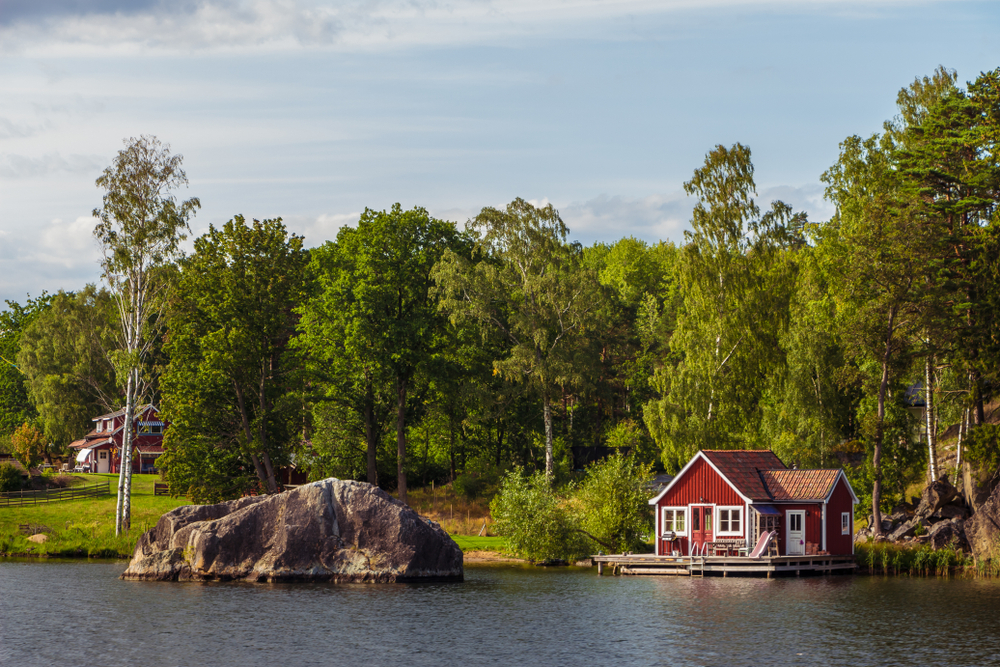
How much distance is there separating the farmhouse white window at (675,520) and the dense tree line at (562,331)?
393 inches

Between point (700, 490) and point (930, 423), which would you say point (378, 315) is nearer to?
point (700, 490)

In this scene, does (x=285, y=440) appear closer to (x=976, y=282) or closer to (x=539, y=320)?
(x=539, y=320)

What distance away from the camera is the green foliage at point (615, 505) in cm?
5319

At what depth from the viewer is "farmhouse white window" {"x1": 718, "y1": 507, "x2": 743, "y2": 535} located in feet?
166

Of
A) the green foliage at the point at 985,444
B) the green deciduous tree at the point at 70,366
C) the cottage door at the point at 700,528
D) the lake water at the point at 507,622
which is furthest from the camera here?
the green deciduous tree at the point at 70,366

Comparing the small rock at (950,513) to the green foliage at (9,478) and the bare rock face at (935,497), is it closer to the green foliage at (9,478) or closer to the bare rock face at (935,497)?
the bare rock face at (935,497)

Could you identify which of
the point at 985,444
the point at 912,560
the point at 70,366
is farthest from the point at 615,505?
the point at 70,366

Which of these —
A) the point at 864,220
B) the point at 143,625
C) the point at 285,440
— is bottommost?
the point at 143,625

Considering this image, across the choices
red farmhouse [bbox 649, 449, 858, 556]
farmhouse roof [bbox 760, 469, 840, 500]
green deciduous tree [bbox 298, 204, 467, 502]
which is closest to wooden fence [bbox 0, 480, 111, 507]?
green deciduous tree [bbox 298, 204, 467, 502]

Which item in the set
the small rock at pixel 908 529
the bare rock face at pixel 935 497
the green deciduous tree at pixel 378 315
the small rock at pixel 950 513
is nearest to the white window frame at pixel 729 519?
the small rock at pixel 908 529

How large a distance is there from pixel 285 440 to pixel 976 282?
4351 cm

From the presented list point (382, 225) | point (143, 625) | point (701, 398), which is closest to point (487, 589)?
point (143, 625)

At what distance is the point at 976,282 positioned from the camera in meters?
53.7

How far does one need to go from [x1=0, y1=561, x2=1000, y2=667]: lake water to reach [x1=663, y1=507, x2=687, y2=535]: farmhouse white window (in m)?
5.68
